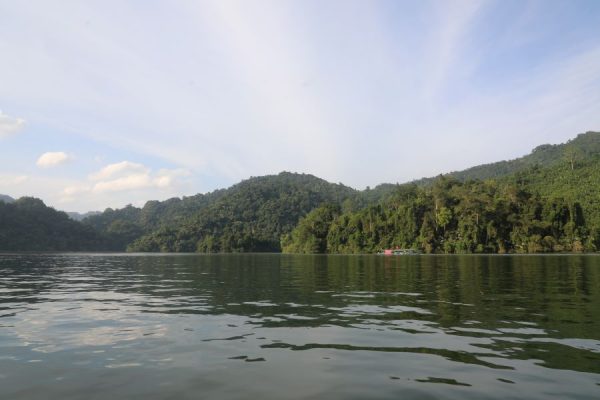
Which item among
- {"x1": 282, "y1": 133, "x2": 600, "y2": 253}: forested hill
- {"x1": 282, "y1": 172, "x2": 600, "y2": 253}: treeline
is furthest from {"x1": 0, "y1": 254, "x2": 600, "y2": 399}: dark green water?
{"x1": 282, "y1": 133, "x2": 600, "y2": 253}: forested hill

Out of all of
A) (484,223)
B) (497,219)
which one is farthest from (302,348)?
(497,219)

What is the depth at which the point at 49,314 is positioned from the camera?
21047 millimetres

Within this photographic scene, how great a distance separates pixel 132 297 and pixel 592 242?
158 m

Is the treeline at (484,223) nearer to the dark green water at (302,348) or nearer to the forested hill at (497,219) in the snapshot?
the forested hill at (497,219)

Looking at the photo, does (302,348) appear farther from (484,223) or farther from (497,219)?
(497,219)

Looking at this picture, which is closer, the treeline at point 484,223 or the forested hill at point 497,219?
the treeline at point 484,223

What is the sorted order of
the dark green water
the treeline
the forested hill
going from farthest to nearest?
the forested hill → the treeline → the dark green water

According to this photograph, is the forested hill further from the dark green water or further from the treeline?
the dark green water

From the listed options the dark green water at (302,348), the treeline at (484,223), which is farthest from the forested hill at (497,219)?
the dark green water at (302,348)

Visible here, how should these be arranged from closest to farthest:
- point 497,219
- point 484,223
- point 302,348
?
1. point 302,348
2. point 497,219
3. point 484,223

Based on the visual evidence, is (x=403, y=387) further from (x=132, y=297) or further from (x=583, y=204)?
(x=583, y=204)

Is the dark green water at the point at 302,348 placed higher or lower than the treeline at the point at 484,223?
lower

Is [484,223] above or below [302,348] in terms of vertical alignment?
above

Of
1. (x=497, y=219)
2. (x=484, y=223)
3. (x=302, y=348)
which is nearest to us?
(x=302, y=348)
